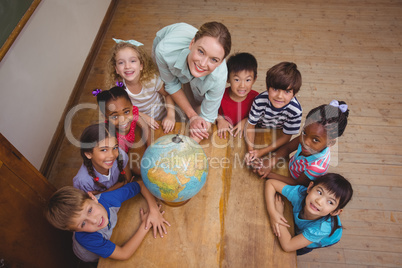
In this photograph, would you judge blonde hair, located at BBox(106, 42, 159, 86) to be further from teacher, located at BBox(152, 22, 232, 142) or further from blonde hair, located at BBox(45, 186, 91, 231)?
blonde hair, located at BBox(45, 186, 91, 231)

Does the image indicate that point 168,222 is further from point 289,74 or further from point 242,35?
point 242,35

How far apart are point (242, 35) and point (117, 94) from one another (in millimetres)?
2953

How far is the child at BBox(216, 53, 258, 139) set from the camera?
2.11 m

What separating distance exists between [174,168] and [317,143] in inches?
39.6

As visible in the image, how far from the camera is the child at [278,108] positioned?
188 centimetres

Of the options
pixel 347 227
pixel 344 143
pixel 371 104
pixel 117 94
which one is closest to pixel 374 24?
pixel 371 104

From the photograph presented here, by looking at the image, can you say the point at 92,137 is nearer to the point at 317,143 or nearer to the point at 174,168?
the point at 174,168

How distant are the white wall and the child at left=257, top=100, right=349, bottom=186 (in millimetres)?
2530

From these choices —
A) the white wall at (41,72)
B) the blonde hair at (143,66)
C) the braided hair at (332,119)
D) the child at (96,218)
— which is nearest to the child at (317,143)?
the braided hair at (332,119)

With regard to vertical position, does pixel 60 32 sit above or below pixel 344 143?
above

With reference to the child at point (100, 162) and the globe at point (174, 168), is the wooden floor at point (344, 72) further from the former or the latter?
the globe at point (174, 168)

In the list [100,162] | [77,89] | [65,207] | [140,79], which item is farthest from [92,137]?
[77,89]

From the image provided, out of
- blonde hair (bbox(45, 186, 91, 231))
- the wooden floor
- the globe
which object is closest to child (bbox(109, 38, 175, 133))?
the globe

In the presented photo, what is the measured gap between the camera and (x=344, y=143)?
316cm
